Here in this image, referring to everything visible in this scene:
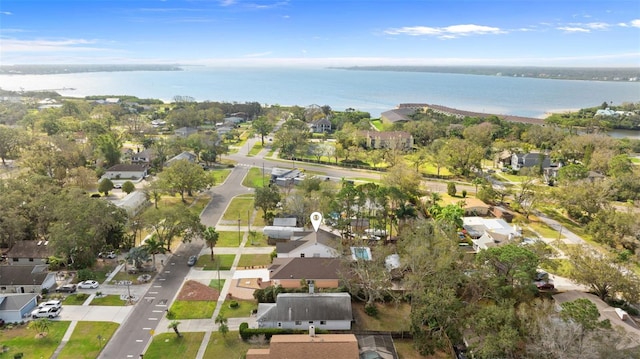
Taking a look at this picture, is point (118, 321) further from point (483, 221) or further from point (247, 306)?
point (483, 221)

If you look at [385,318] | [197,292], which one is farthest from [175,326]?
[385,318]

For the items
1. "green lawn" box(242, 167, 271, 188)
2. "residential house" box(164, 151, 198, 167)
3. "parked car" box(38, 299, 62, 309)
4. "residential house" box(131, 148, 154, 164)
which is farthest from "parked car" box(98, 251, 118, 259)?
→ "residential house" box(131, 148, 154, 164)

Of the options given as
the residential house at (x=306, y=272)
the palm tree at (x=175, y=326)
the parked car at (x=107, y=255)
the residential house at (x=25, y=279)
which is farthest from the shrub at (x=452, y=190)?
the residential house at (x=25, y=279)

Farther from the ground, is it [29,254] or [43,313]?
[29,254]

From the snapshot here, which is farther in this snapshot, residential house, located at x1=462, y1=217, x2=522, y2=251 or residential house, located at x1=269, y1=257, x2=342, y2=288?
residential house, located at x1=462, y1=217, x2=522, y2=251

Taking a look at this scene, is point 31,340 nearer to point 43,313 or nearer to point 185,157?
point 43,313

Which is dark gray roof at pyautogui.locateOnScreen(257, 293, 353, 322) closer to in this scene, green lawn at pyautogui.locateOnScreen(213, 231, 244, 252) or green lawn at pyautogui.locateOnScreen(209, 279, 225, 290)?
green lawn at pyautogui.locateOnScreen(209, 279, 225, 290)

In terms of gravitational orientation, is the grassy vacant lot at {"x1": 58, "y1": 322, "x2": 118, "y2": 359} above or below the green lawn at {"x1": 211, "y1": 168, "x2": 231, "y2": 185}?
below
